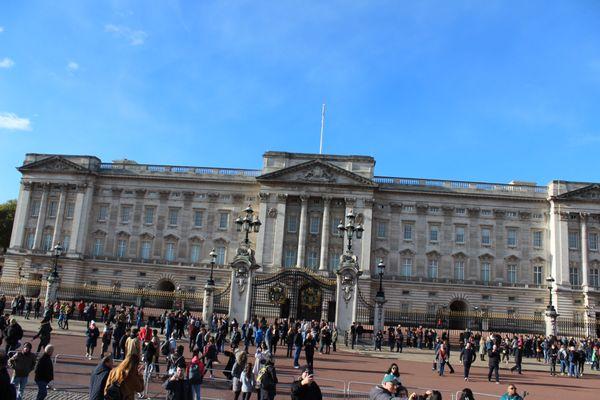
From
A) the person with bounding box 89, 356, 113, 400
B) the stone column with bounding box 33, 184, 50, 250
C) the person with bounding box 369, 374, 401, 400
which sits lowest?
the person with bounding box 89, 356, 113, 400

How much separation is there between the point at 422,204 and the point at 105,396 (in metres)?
53.3

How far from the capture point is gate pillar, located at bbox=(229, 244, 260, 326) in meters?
31.5

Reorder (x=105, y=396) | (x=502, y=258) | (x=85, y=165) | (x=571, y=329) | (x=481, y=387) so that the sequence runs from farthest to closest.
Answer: (x=85, y=165), (x=502, y=258), (x=571, y=329), (x=481, y=387), (x=105, y=396)

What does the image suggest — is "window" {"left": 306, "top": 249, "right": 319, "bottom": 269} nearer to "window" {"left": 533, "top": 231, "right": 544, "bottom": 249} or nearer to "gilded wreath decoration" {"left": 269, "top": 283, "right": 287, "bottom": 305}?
"gilded wreath decoration" {"left": 269, "top": 283, "right": 287, "bottom": 305}

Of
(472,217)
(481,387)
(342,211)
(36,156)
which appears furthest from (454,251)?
(36,156)

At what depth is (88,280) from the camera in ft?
195

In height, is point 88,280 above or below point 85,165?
below

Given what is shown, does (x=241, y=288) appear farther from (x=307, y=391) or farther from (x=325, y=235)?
(x=325, y=235)

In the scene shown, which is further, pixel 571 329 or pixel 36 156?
pixel 36 156

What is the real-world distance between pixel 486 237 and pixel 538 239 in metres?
5.72

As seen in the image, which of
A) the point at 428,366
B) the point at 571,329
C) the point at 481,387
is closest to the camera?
the point at 481,387

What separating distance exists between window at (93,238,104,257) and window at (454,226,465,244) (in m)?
41.4

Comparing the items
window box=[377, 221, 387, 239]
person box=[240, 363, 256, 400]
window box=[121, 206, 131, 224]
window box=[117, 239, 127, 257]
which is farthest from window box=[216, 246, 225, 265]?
person box=[240, 363, 256, 400]

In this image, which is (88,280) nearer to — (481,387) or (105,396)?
(481,387)
